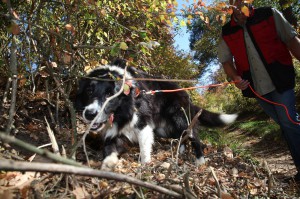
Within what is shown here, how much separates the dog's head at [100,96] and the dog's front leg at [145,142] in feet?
1.53

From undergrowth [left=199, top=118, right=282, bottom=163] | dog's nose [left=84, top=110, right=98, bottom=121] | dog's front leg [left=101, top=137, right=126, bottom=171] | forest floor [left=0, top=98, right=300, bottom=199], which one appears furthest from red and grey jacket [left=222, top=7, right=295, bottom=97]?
dog's front leg [left=101, top=137, right=126, bottom=171]

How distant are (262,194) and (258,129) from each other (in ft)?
15.6

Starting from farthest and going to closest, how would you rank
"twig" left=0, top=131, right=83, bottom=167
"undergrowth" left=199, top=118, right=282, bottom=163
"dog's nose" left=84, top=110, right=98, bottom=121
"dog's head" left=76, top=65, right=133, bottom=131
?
1. "undergrowth" left=199, top=118, right=282, bottom=163
2. "dog's head" left=76, top=65, right=133, bottom=131
3. "dog's nose" left=84, top=110, right=98, bottom=121
4. "twig" left=0, top=131, right=83, bottom=167

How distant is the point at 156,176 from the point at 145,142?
4.57 feet

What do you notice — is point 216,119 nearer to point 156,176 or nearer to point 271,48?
point 271,48

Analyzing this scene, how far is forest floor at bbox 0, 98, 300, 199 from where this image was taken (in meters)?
2.03

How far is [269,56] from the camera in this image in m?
3.24

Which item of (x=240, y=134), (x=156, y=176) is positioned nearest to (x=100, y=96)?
(x=156, y=176)

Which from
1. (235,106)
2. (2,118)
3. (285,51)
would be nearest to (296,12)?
(235,106)

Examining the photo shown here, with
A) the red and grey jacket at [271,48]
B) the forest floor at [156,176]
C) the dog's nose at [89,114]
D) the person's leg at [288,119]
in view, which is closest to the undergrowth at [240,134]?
the forest floor at [156,176]

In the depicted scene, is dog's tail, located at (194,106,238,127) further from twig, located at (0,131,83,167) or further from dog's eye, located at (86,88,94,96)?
twig, located at (0,131,83,167)

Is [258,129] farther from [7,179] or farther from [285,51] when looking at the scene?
[7,179]

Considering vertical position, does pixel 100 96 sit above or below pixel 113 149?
above

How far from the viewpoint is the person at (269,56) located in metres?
3.14
